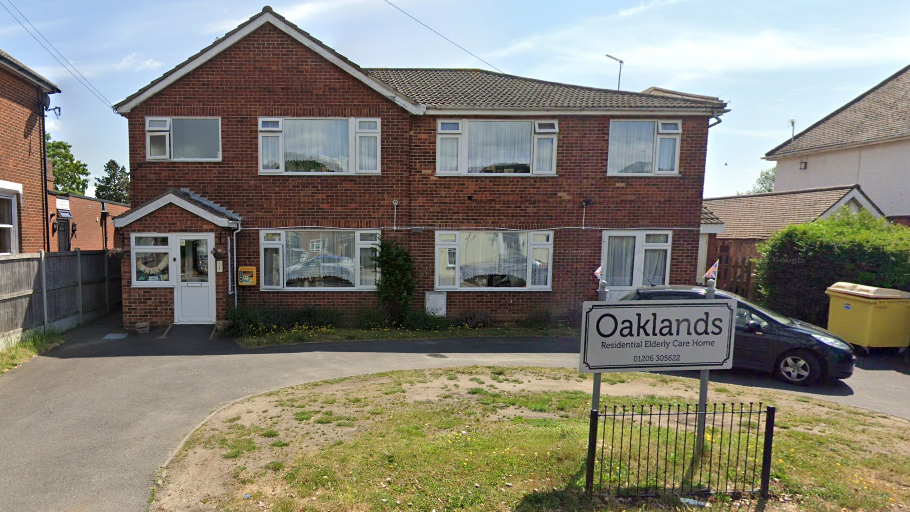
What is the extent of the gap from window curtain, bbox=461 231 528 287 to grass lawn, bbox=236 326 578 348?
130 centimetres

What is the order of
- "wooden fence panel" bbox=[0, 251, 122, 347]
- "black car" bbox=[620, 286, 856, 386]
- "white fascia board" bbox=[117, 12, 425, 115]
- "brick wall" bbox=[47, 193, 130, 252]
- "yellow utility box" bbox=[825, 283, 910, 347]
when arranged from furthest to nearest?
"brick wall" bbox=[47, 193, 130, 252] < "white fascia board" bbox=[117, 12, 425, 115] < "yellow utility box" bbox=[825, 283, 910, 347] < "wooden fence panel" bbox=[0, 251, 122, 347] < "black car" bbox=[620, 286, 856, 386]

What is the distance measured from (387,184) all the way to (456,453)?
8562 mm

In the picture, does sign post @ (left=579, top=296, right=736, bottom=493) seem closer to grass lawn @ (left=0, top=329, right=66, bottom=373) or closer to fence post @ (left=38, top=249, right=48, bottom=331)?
grass lawn @ (left=0, top=329, right=66, bottom=373)

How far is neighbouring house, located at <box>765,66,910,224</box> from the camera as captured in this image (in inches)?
766

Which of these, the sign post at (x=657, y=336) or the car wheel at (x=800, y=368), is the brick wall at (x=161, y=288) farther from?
the car wheel at (x=800, y=368)

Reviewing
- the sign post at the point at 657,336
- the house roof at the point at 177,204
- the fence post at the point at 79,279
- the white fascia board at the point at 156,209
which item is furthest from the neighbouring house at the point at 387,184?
the sign post at the point at 657,336

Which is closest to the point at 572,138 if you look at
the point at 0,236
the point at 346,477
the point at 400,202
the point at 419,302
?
the point at 400,202

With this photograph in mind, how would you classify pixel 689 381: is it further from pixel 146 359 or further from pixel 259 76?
pixel 259 76

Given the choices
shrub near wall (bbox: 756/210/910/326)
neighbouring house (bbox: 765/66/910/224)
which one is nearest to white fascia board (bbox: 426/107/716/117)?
shrub near wall (bbox: 756/210/910/326)

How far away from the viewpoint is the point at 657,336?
4.94m

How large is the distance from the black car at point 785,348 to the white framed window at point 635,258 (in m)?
4.28

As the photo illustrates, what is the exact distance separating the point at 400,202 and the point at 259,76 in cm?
471

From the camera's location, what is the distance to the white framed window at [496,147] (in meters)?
12.6

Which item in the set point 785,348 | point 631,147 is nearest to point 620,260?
point 631,147
